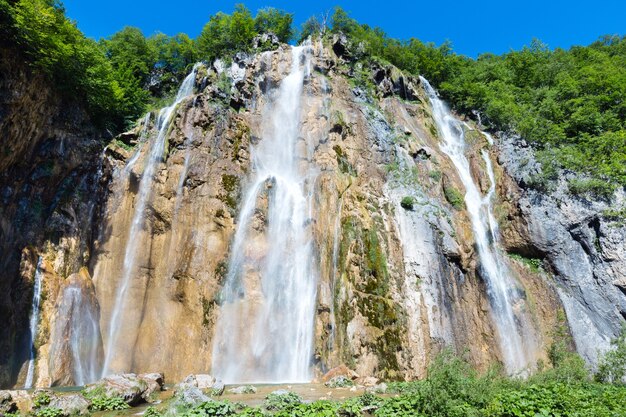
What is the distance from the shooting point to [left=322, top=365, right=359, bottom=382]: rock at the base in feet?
55.2

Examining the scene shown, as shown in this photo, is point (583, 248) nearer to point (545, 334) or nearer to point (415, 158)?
point (545, 334)

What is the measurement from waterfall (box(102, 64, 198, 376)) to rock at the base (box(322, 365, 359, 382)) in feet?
35.2

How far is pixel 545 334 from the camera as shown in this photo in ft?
67.5

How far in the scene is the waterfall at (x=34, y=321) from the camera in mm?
18336

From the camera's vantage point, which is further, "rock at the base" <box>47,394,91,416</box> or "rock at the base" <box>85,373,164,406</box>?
"rock at the base" <box>85,373,164,406</box>

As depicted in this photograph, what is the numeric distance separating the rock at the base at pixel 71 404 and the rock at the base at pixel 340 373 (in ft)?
28.0

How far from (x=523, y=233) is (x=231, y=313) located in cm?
1613

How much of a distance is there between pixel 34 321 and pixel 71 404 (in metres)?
10.0

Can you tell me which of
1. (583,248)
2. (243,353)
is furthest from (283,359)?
(583,248)

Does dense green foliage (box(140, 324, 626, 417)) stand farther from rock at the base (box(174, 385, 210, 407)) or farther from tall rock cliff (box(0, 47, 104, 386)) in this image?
tall rock cliff (box(0, 47, 104, 386))

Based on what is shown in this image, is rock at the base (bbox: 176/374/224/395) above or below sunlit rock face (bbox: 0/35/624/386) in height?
below

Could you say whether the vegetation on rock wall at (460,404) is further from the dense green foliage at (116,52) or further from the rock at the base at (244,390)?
the dense green foliage at (116,52)

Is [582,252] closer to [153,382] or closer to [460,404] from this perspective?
[460,404]

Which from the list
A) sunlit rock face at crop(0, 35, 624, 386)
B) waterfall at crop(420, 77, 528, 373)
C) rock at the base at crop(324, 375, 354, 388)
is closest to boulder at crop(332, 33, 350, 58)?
sunlit rock face at crop(0, 35, 624, 386)
